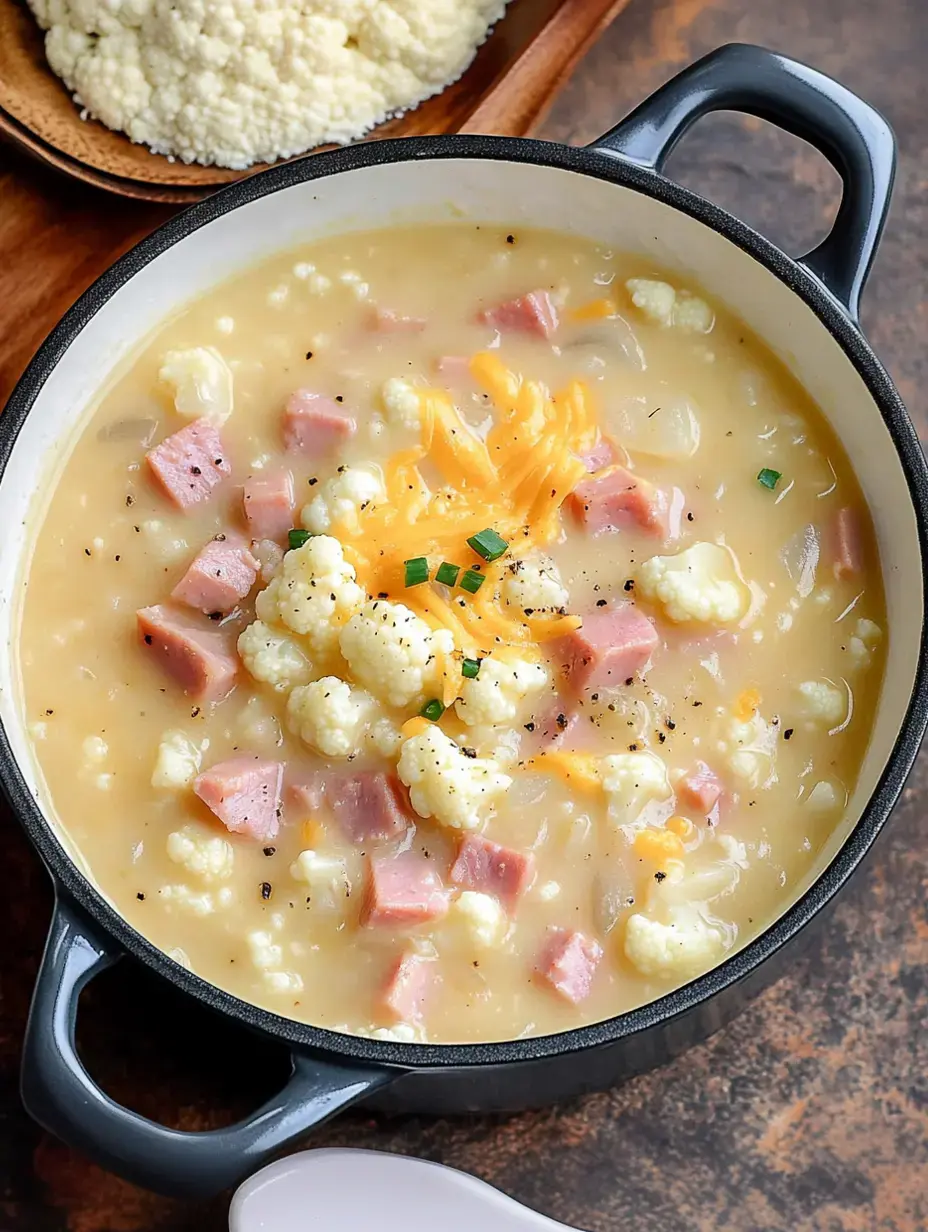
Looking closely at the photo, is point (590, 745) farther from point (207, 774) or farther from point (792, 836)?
point (207, 774)

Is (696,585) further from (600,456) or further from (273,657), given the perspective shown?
(273,657)

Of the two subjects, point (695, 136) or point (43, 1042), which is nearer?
point (43, 1042)

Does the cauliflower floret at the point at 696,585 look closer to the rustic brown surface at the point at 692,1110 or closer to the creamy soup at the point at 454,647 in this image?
the creamy soup at the point at 454,647

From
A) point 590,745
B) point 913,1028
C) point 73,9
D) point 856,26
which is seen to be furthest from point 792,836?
point 73,9

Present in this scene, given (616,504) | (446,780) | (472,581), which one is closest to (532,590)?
(472,581)

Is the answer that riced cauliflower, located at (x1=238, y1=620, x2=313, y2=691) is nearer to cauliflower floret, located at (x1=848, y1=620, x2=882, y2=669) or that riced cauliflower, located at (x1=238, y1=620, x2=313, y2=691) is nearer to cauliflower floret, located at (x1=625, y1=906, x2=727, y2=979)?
cauliflower floret, located at (x1=625, y1=906, x2=727, y2=979)

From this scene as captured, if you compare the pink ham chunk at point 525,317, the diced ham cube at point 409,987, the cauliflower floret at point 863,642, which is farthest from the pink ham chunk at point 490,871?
the pink ham chunk at point 525,317
